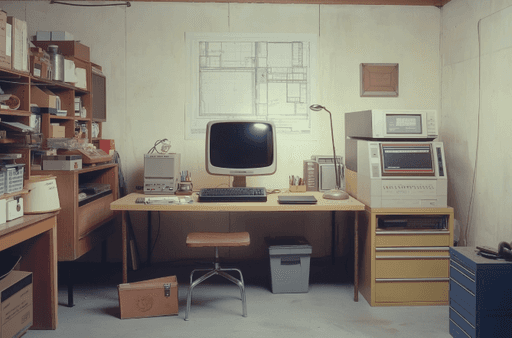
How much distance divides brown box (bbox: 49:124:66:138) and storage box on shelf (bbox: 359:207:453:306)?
239cm

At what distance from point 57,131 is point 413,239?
9.01ft

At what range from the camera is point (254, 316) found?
3.01 meters

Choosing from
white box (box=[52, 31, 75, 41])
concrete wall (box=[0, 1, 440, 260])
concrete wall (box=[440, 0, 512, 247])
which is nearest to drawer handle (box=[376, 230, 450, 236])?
concrete wall (box=[440, 0, 512, 247])

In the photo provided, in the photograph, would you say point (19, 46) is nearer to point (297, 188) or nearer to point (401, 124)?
point (297, 188)

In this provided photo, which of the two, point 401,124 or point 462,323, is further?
point 401,124

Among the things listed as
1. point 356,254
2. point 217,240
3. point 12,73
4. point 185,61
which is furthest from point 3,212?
point 356,254

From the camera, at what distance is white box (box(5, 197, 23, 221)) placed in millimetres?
2480

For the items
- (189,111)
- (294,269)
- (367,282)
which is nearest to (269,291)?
(294,269)

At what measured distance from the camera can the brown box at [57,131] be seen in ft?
10.7

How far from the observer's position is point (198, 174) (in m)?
4.14

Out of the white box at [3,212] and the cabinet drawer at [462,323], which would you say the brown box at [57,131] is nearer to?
the white box at [3,212]

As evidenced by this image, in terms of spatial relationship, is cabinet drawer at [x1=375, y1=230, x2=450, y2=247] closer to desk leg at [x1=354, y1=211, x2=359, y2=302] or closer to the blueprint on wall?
desk leg at [x1=354, y1=211, x2=359, y2=302]

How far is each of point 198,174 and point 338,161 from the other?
1296 mm

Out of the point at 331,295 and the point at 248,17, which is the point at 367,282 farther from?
the point at 248,17
